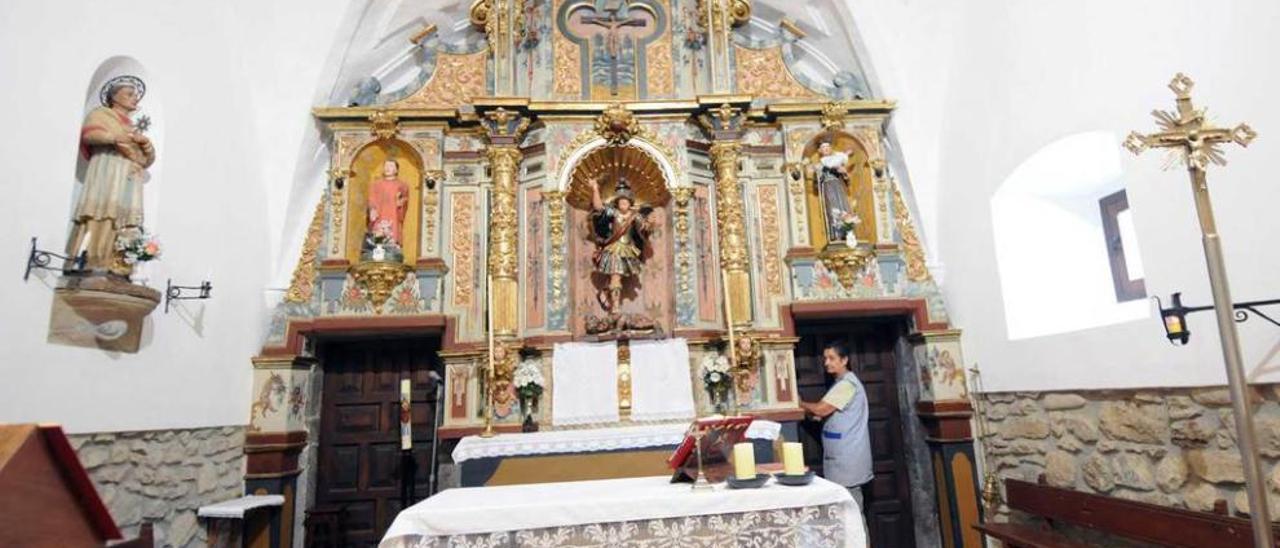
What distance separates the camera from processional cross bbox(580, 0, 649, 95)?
7.50 meters

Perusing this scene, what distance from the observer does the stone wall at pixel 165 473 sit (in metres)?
4.43

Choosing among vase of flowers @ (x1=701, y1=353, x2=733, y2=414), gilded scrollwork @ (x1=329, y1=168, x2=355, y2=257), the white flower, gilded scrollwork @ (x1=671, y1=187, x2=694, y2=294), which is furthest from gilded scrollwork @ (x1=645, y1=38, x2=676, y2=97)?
gilded scrollwork @ (x1=329, y1=168, x2=355, y2=257)

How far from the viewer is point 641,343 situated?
650 cm

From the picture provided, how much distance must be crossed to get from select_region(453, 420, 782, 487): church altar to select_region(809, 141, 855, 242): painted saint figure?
2.54 metres

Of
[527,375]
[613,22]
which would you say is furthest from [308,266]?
[613,22]

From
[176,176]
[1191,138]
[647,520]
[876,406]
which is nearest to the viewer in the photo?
[1191,138]

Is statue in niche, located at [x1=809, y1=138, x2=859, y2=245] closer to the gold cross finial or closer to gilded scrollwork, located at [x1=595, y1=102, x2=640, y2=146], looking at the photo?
gilded scrollwork, located at [x1=595, y1=102, x2=640, y2=146]

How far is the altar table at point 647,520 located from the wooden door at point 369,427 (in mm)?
4168

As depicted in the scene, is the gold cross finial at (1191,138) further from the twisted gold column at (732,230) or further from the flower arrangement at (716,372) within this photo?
the flower arrangement at (716,372)

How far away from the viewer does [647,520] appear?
10.0ft

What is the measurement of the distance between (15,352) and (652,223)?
203 inches

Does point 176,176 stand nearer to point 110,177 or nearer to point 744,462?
point 110,177

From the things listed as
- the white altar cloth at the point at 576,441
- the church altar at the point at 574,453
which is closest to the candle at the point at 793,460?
the church altar at the point at 574,453

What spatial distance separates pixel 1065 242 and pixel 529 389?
519 cm
